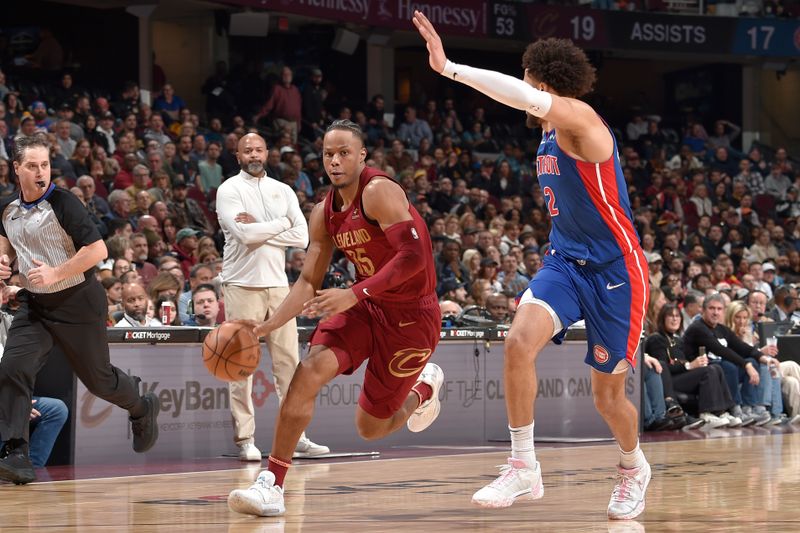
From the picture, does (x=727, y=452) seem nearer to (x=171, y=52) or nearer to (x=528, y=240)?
(x=528, y=240)

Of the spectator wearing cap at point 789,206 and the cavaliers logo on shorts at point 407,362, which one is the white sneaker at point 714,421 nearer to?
the cavaliers logo on shorts at point 407,362

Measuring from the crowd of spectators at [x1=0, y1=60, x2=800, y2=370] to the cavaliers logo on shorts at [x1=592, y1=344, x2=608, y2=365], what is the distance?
4637 millimetres

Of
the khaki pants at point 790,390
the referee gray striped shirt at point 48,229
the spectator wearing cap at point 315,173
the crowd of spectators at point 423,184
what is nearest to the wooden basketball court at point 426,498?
Answer: the referee gray striped shirt at point 48,229

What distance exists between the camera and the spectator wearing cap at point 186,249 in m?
13.4

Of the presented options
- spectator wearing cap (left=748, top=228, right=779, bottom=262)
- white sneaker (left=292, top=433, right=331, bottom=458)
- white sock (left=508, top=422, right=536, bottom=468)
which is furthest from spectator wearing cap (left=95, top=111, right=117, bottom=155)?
white sock (left=508, top=422, right=536, bottom=468)

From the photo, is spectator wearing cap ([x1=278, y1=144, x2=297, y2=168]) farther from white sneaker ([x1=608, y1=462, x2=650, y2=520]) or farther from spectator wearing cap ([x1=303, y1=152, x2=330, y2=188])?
white sneaker ([x1=608, y1=462, x2=650, y2=520])

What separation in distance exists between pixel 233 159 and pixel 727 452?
9354 millimetres

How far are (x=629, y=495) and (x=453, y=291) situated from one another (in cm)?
784

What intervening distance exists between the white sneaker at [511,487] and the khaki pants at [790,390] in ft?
27.1

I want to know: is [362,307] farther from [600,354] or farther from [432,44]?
[432,44]

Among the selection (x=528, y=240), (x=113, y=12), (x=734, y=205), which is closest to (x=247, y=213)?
(x=528, y=240)

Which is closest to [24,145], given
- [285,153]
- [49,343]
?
[49,343]

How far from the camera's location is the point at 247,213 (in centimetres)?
911

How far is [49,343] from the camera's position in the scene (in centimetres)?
730
